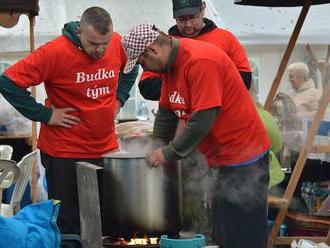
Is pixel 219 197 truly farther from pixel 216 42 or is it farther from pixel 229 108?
pixel 216 42

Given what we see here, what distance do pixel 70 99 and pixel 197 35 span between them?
3.20ft

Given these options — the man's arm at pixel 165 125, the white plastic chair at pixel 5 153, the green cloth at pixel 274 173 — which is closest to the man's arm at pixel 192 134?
the man's arm at pixel 165 125

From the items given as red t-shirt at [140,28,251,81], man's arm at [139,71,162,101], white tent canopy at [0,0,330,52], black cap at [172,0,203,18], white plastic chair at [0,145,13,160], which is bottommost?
white plastic chair at [0,145,13,160]

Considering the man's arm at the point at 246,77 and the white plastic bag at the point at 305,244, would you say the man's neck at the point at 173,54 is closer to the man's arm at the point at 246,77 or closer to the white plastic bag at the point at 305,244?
the man's arm at the point at 246,77

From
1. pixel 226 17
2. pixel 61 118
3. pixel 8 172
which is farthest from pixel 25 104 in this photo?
pixel 226 17

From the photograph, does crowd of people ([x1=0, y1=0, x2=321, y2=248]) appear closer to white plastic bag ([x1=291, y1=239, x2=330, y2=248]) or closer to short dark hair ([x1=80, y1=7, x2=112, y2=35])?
short dark hair ([x1=80, y1=7, x2=112, y2=35])

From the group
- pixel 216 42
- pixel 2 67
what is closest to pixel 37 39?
pixel 2 67

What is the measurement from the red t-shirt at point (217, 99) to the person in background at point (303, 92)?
130 inches

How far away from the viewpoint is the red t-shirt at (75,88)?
423cm

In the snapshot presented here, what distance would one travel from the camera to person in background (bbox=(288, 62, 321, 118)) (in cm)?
710

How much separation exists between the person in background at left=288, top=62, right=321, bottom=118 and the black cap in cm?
277

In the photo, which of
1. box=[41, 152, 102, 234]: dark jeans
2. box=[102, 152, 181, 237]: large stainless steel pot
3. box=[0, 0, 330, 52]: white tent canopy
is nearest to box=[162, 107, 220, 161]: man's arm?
box=[102, 152, 181, 237]: large stainless steel pot

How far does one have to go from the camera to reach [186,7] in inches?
174

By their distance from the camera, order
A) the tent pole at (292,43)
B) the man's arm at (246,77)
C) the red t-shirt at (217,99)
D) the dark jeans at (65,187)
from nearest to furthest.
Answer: the red t-shirt at (217,99) < the dark jeans at (65,187) < the man's arm at (246,77) < the tent pole at (292,43)
